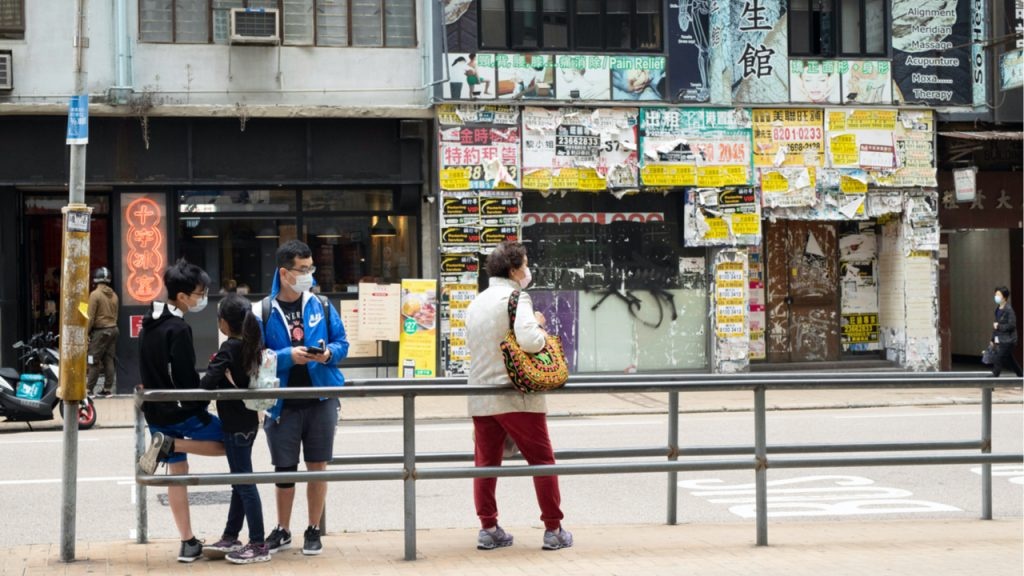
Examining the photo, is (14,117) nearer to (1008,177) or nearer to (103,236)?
(103,236)

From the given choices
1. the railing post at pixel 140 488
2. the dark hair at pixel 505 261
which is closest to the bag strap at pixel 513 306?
the dark hair at pixel 505 261

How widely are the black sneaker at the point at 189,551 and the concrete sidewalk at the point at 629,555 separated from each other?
0.18 ft

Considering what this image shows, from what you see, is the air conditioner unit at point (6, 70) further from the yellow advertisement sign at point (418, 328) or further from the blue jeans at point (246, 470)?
the blue jeans at point (246, 470)

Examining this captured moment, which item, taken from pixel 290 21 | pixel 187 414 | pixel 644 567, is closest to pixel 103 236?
pixel 290 21

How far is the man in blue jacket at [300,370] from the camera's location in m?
7.44

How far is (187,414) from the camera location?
7359 millimetres

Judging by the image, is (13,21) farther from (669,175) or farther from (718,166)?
(718,166)

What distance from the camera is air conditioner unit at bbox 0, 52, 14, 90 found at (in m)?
19.4

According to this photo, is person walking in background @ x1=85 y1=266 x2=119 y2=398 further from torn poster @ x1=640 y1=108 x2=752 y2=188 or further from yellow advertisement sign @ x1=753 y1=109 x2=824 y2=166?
yellow advertisement sign @ x1=753 y1=109 x2=824 y2=166

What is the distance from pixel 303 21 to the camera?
20.6m

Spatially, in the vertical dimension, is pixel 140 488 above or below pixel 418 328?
below

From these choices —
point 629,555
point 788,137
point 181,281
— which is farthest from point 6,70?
point 629,555

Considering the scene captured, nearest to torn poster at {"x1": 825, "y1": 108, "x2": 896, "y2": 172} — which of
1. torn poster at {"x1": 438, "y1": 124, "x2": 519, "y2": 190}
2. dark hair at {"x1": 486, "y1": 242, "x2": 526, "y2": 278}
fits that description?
torn poster at {"x1": 438, "y1": 124, "x2": 519, "y2": 190}

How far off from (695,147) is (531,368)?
1474 cm
